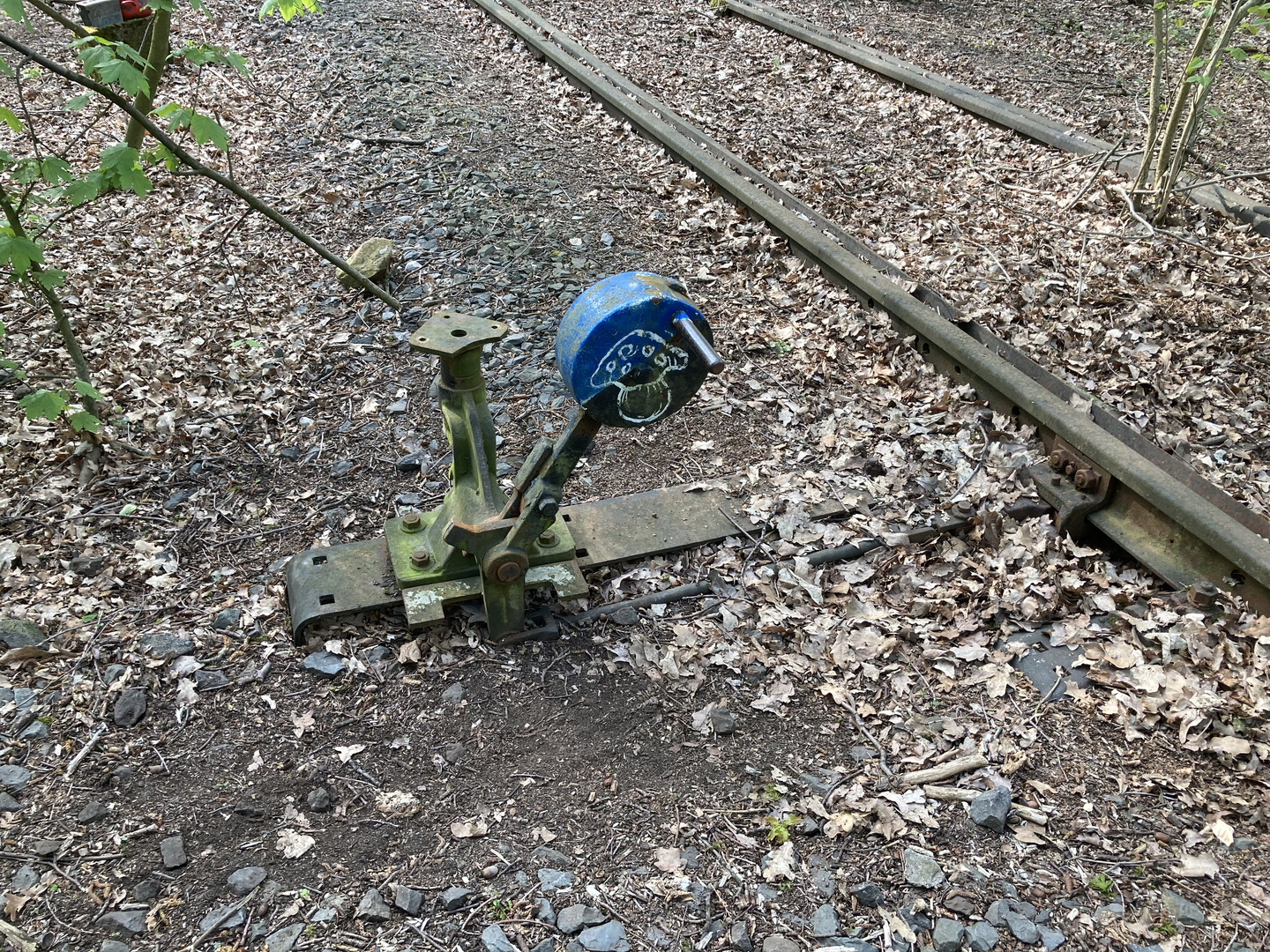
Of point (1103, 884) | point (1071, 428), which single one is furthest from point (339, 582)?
point (1071, 428)

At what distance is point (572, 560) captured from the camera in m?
3.69

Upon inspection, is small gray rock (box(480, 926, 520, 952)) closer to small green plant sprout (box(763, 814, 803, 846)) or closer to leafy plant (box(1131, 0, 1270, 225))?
small green plant sprout (box(763, 814, 803, 846))

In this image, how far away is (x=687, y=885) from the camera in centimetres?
272

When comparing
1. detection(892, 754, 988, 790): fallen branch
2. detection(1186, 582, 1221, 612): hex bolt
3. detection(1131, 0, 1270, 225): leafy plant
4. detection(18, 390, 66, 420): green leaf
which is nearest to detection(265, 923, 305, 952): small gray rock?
detection(892, 754, 988, 790): fallen branch

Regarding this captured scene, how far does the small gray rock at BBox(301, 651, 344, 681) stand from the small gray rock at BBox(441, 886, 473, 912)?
3.22 ft

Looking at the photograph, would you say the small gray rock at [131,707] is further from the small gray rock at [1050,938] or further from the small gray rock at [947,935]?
the small gray rock at [1050,938]

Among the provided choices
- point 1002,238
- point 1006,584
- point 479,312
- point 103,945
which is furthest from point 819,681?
point 1002,238

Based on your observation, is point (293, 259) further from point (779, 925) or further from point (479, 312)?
point (779, 925)

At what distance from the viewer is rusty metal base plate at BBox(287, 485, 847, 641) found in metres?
3.47

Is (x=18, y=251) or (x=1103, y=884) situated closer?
(x=1103, y=884)

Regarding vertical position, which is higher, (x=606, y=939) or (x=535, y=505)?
(x=535, y=505)

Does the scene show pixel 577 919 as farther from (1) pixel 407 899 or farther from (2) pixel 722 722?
(2) pixel 722 722

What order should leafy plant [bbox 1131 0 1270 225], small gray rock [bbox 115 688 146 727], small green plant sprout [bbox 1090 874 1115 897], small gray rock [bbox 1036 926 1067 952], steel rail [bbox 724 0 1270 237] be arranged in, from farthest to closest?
steel rail [bbox 724 0 1270 237]
leafy plant [bbox 1131 0 1270 225]
small gray rock [bbox 115 688 146 727]
small green plant sprout [bbox 1090 874 1115 897]
small gray rock [bbox 1036 926 1067 952]

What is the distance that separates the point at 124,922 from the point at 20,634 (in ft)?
4.37
